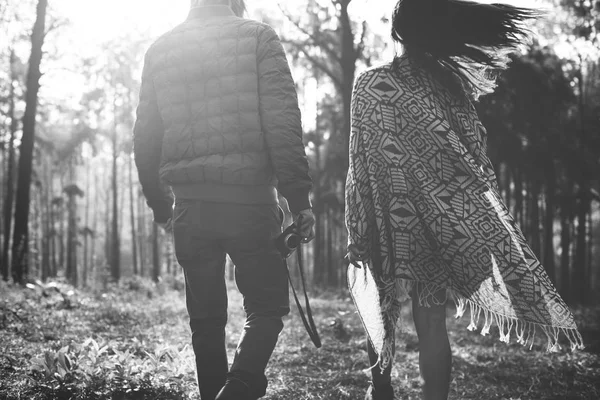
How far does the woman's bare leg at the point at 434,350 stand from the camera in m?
2.46

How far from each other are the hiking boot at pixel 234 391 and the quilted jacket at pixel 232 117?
0.78 metres

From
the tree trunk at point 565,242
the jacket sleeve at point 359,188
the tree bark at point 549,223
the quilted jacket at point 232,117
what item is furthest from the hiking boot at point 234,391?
the tree trunk at point 565,242

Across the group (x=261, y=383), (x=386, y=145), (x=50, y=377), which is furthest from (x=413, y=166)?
(x=50, y=377)

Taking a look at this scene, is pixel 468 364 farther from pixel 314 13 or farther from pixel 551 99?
pixel 551 99

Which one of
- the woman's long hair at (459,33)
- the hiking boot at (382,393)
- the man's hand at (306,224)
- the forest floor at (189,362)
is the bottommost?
the forest floor at (189,362)

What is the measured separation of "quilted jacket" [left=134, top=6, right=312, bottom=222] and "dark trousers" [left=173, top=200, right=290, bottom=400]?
0.09 m

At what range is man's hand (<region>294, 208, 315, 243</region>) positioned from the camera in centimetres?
243

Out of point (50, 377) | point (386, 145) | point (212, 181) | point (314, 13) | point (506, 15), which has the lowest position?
point (50, 377)

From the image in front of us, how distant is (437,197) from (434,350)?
0.72 meters

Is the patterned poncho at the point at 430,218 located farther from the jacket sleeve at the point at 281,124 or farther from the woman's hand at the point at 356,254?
the jacket sleeve at the point at 281,124

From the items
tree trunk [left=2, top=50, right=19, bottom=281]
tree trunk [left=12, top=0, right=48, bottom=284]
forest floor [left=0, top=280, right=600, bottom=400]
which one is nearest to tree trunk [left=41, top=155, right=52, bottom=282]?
tree trunk [left=2, top=50, right=19, bottom=281]

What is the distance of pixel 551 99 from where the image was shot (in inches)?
666

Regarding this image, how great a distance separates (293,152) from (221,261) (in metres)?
0.62

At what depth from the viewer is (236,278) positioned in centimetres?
243
